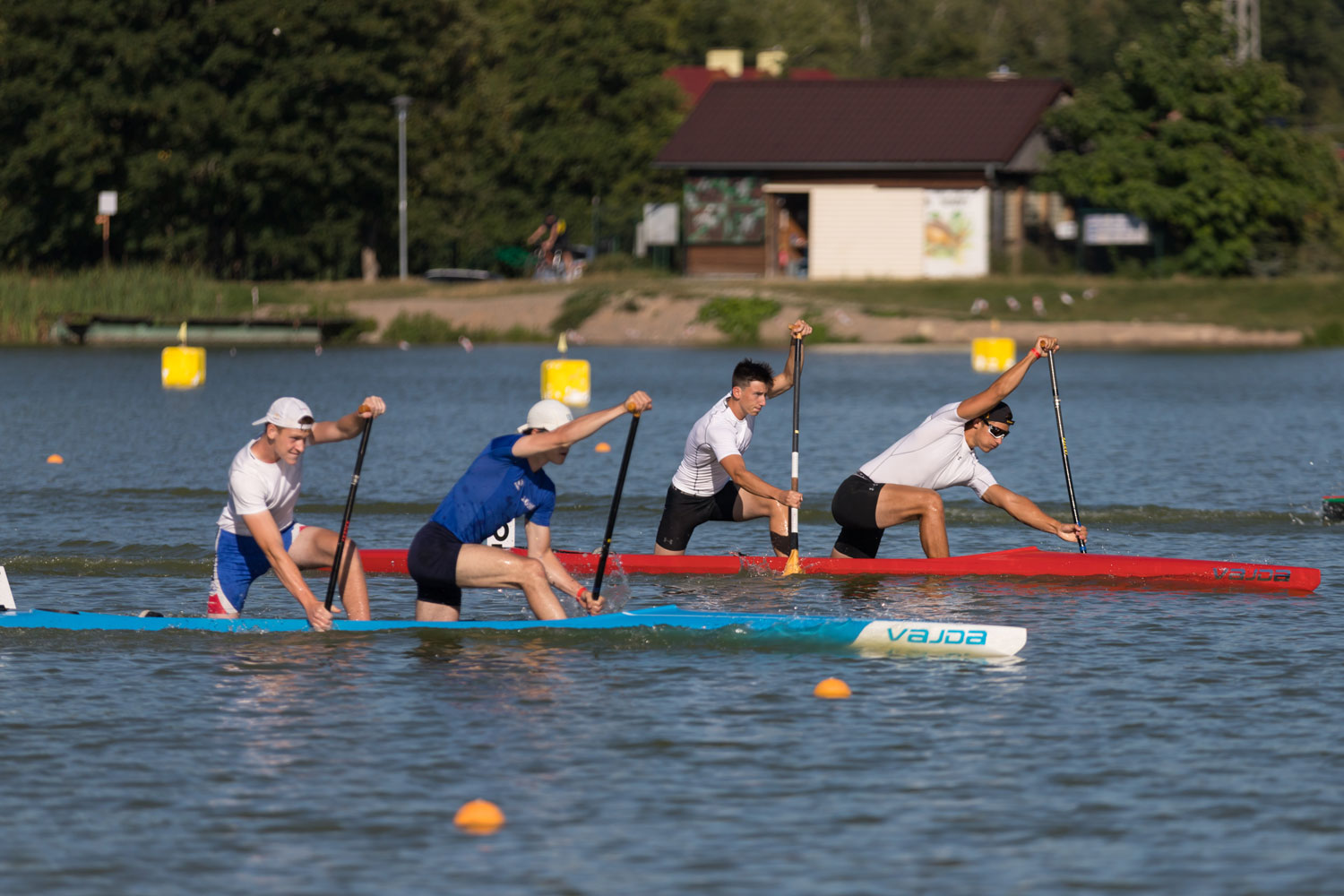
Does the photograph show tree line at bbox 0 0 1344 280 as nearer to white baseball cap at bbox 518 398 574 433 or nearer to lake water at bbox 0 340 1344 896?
lake water at bbox 0 340 1344 896

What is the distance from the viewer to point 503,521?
1131cm

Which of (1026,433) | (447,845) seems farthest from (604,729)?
(1026,433)

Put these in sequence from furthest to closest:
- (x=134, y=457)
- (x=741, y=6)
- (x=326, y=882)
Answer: (x=741, y=6)
(x=134, y=457)
(x=326, y=882)

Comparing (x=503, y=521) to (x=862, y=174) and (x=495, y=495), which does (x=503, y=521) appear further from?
(x=862, y=174)

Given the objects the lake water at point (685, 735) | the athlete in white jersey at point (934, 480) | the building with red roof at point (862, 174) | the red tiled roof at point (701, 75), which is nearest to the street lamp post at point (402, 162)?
the building with red roof at point (862, 174)

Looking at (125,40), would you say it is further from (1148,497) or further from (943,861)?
(943,861)

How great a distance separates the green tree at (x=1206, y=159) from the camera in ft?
173

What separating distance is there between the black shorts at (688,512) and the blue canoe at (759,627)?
2706 mm

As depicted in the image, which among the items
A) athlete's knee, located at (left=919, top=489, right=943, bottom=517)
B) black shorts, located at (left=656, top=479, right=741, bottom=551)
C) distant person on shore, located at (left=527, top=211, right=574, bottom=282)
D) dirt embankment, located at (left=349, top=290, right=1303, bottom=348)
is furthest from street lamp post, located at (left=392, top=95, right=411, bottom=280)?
athlete's knee, located at (left=919, top=489, right=943, bottom=517)

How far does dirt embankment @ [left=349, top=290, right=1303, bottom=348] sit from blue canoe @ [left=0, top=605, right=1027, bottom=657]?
35298 millimetres

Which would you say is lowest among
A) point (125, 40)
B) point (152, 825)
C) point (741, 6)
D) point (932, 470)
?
point (152, 825)

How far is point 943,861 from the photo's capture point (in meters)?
7.83

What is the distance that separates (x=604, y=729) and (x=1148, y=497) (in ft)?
38.3

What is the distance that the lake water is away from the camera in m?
7.87
